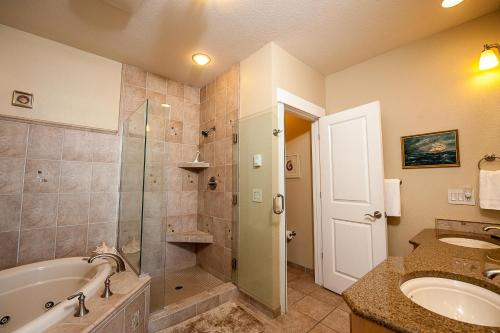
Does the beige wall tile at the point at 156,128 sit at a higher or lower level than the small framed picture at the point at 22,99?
lower

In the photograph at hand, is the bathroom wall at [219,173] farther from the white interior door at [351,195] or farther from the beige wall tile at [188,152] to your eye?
the white interior door at [351,195]

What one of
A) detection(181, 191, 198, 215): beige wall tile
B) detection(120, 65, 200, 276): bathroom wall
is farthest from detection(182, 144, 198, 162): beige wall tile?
detection(181, 191, 198, 215): beige wall tile

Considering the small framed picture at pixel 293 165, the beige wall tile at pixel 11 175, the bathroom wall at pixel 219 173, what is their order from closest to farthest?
the beige wall tile at pixel 11 175 → the bathroom wall at pixel 219 173 → the small framed picture at pixel 293 165

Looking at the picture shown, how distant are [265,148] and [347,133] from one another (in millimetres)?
939

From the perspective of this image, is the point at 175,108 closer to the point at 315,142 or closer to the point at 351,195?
the point at 315,142

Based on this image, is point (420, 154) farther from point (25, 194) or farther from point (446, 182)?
point (25, 194)

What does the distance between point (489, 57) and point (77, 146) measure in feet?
11.8

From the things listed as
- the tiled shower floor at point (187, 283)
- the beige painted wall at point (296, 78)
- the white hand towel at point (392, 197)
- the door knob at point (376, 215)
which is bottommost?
the tiled shower floor at point (187, 283)

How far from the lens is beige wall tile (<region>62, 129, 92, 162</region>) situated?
201 centimetres

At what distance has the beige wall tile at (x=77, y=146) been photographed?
2013mm

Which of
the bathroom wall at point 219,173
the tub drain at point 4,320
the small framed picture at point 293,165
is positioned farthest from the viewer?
the small framed picture at point 293,165

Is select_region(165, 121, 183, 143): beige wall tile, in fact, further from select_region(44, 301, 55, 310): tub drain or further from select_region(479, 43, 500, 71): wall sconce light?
select_region(479, 43, 500, 71): wall sconce light

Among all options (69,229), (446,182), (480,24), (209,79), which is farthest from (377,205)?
(69,229)

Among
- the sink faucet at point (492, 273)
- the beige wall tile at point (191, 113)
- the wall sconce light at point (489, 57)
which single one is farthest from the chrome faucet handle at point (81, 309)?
the wall sconce light at point (489, 57)
